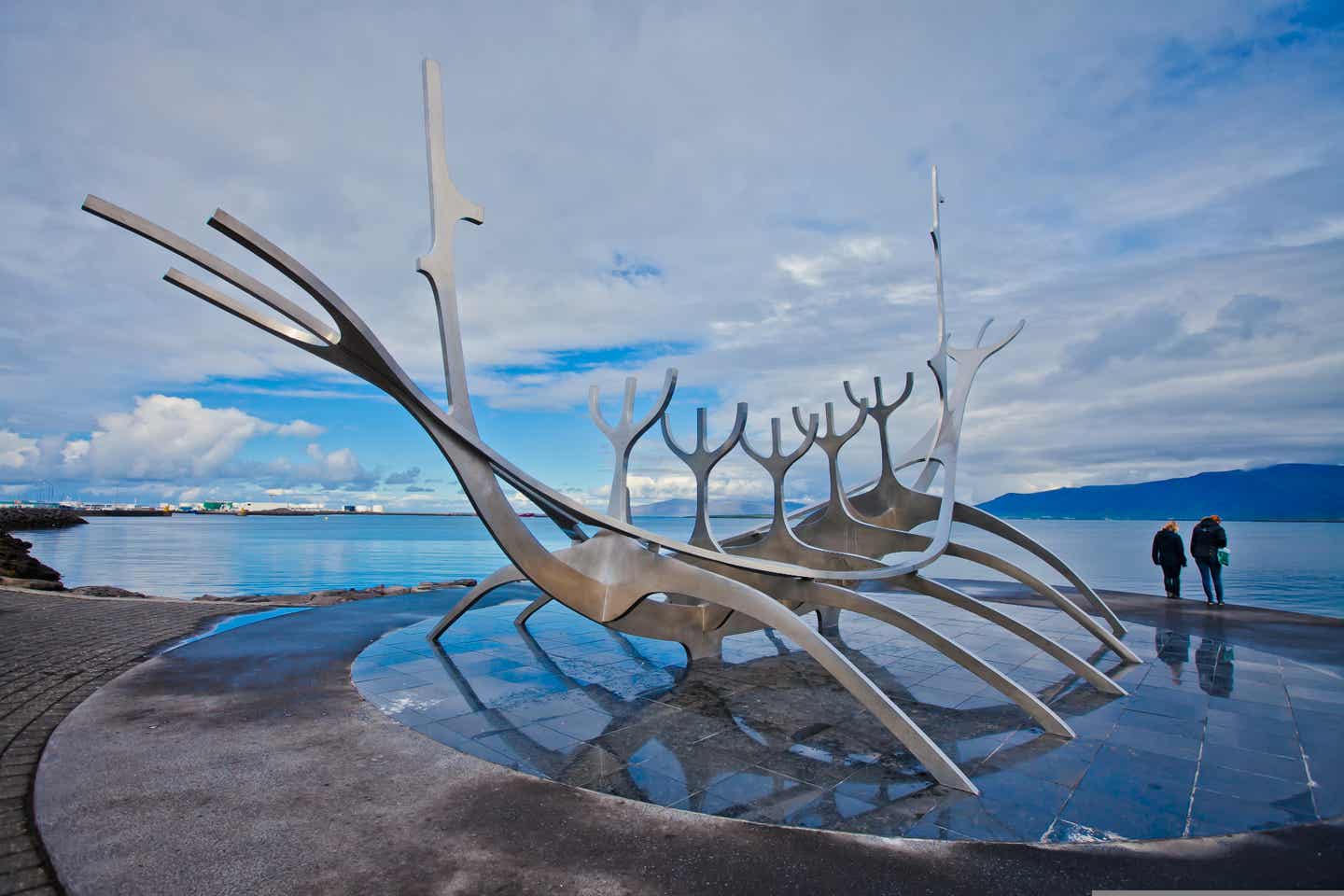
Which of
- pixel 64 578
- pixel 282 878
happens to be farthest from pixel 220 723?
pixel 64 578

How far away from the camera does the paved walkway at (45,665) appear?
4.23m

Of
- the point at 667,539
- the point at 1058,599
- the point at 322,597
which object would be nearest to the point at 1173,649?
the point at 1058,599

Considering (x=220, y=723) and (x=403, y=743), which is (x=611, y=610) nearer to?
(x=403, y=743)

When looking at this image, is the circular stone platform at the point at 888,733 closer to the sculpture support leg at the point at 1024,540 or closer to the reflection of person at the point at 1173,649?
the reflection of person at the point at 1173,649

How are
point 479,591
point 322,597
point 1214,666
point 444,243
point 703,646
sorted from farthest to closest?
point 322,597 → point 479,591 → point 703,646 → point 1214,666 → point 444,243

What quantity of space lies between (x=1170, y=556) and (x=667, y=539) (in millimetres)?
15151

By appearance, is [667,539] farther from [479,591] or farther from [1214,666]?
[1214,666]

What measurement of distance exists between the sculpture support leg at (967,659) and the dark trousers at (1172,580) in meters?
12.0

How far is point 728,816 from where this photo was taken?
4.81 m

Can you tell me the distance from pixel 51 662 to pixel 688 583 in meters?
8.54

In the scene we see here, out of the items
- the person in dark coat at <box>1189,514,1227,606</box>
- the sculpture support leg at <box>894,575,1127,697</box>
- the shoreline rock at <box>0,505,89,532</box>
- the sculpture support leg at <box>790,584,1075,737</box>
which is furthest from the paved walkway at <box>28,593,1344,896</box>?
the shoreline rock at <box>0,505,89,532</box>

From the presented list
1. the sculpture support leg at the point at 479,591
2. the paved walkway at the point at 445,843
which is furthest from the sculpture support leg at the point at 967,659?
the sculpture support leg at the point at 479,591

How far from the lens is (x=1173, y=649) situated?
10711mm

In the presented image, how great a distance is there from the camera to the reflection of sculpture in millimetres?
5832
